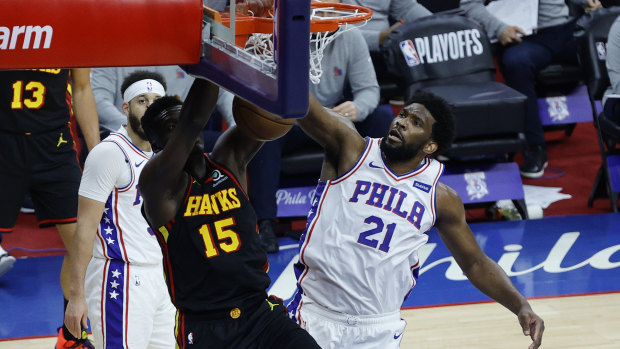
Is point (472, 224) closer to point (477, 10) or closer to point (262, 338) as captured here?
point (477, 10)

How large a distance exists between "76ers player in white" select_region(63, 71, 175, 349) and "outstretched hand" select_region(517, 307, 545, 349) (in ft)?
5.58

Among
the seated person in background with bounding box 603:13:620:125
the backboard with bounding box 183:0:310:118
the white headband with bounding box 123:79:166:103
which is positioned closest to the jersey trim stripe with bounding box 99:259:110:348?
the white headband with bounding box 123:79:166:103

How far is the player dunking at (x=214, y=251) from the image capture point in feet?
10.3

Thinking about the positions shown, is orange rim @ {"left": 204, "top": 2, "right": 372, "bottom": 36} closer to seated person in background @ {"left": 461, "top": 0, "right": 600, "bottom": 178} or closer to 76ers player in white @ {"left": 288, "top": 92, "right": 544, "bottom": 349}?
76ers player in white @ {"left": 288, "top": 92, "right": 544, "bottom": 349}

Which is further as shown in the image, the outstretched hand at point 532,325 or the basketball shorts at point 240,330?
the outstretched hand at point 532,325

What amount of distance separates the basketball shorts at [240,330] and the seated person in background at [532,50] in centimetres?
507

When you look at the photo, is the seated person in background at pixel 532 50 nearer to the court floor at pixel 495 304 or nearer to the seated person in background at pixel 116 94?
the court floor at pixel 495 304

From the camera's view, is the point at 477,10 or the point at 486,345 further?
the point at 477,10

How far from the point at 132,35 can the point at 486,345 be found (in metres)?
3.43

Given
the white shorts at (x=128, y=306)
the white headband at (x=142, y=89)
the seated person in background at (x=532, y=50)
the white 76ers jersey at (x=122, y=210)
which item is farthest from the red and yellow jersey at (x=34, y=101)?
the seated person in background at (x=532, y=50)

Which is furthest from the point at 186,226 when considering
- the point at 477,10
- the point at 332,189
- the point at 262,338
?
the point at 477,10

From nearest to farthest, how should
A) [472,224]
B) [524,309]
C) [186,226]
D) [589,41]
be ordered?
1. [186,226]
2. [524,309]
3. [472,224]
4. [589,41]

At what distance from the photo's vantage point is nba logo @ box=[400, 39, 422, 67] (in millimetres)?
7445

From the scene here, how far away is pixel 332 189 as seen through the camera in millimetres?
3883
